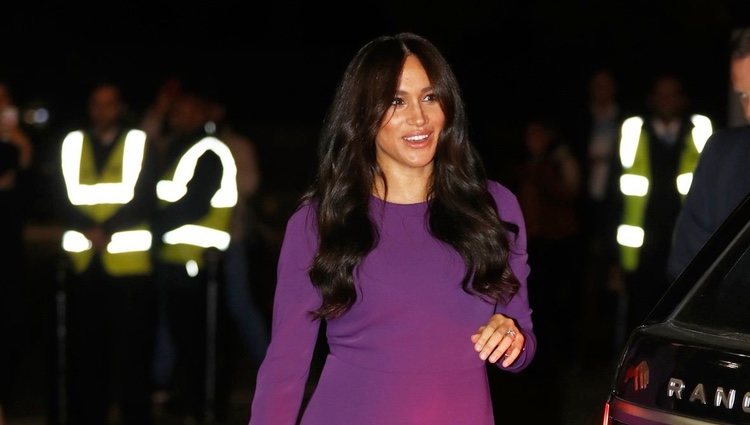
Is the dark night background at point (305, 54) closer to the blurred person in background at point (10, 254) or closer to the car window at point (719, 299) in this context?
the blurred person in background at point (10, 254)

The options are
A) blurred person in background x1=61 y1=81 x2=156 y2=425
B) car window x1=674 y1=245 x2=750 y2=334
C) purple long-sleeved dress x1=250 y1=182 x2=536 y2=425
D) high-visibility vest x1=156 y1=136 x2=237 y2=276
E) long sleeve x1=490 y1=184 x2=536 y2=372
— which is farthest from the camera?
high-visibility vest x1=156 y1=136 x2=237 y2=276

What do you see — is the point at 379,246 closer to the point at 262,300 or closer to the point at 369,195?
the point at 369,195

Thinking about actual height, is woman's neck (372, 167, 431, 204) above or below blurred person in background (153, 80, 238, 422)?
above

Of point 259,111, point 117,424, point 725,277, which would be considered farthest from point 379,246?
point 259,111

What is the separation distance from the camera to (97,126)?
8.26m

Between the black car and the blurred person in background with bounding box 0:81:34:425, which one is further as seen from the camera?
the blurred person in background with bounding box 0:81:34:425

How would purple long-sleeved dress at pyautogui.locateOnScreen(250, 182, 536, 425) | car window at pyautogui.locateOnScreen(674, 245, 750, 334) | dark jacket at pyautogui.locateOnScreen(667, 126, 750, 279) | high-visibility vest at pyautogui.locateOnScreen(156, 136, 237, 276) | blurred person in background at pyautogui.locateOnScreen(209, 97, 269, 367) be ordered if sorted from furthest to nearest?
blurred person in background at pyautogui.locateOnScreen(209, 97, 269, 367), high-visibility vest at pyautogui.locateOnScreen(156, 136, 237, 276), dark jacket at pyautogui.locateOnScreen(667, 126, 750, 279), purple long-sleeved dress at pyautogui.locateOnScreen(250, 182, 536, 425), car window at pyautogui.locateOnScreen(674, 245, 750, 334)

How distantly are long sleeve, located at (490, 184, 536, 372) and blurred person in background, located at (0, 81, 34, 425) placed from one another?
4.83 meters

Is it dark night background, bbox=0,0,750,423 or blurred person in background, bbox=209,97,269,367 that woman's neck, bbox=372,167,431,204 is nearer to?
blurred person in background, bbox=209,97,269,367

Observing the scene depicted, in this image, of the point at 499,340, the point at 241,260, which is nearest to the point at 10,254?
the point at 241,260

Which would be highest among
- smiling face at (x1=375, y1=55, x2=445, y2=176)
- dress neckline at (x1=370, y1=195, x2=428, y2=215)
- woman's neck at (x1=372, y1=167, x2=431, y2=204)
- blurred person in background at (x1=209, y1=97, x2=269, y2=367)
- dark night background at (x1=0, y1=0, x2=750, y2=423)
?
dark night background at (x1=0, y1=0, x2=750, y2=423)

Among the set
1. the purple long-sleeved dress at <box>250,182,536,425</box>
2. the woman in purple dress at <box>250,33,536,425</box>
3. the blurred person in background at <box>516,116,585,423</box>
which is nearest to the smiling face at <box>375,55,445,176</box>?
the woman in purple dress at <box>250,33,536,425</box>

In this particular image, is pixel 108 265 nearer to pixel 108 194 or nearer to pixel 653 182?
pixel 108 194

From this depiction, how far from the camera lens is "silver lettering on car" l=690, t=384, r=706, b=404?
3.32 meters
